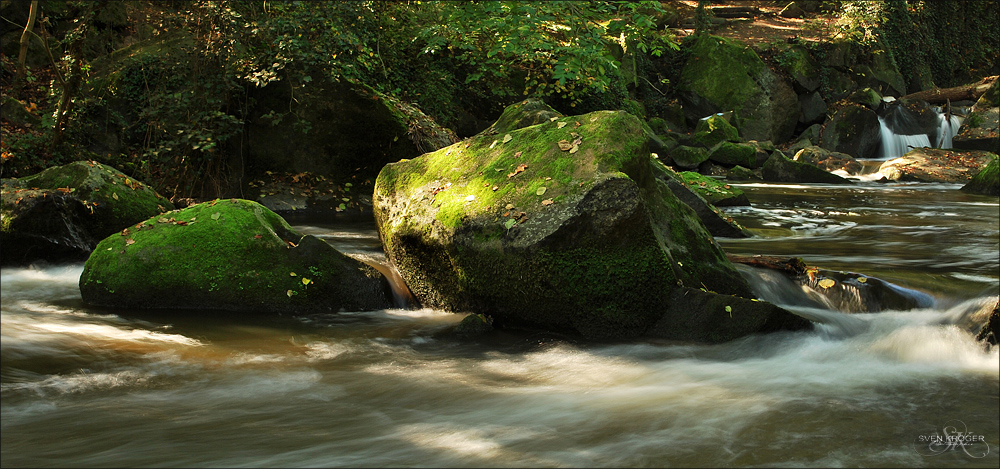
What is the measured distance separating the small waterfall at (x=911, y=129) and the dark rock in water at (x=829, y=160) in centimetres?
225

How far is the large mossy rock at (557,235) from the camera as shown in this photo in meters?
4.98

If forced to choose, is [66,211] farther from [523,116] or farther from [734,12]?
[734,12]

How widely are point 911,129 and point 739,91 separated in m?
5.26

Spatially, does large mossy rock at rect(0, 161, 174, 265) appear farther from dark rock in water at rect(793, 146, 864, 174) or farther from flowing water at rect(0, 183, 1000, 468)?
dark rock in water at rect(793, 146, 864, 174)

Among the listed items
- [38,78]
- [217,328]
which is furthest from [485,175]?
[38,78]

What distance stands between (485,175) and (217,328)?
236cm

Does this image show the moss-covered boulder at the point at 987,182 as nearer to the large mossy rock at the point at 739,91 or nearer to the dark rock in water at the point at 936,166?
the dark rock in water at the point at 936,166

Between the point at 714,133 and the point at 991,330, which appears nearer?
the point at 991,330

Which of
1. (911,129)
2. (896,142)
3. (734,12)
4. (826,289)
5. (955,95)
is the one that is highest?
(734,12)

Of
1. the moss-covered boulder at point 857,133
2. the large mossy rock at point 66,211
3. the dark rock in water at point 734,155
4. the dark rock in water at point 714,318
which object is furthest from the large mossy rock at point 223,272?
the moss-covered boulder at point 857,133

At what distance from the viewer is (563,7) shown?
10.5m

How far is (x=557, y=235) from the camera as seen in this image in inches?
194
